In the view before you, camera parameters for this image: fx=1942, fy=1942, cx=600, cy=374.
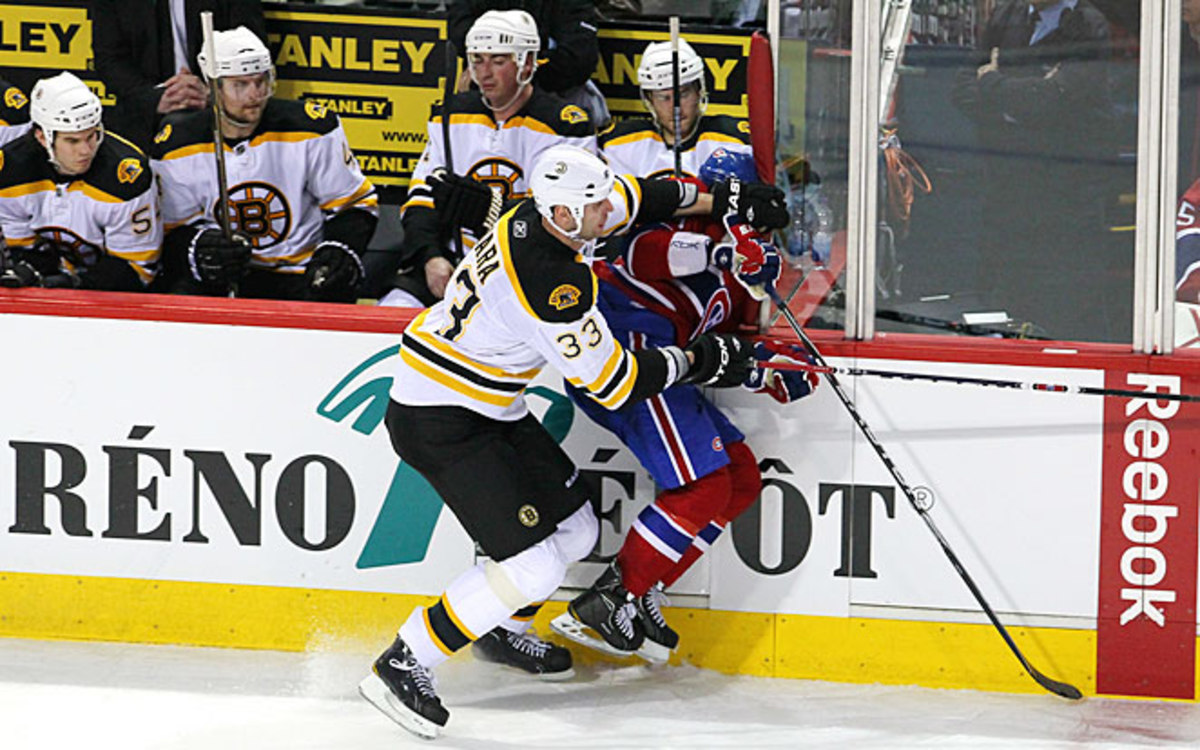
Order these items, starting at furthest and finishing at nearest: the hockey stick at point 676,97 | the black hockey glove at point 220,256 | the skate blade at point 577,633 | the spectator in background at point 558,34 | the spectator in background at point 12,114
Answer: the spectator in background at point 12,114 → the spectator in background at point 558,34 → the black hockey glove at point 220,256 → the hockey stick at point 676,97 → the skate blade at point 577,633

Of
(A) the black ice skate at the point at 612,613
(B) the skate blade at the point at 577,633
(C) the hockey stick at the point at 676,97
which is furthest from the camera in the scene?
(C) the hockey stick at the point at 676,97

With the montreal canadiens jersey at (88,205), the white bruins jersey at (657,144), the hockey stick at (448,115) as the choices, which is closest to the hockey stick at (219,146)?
the montreal canadiens jersey at (88,205)

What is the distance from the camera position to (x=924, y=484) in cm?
389

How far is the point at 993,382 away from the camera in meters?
3.81

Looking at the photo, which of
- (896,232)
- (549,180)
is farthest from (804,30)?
(549,180)

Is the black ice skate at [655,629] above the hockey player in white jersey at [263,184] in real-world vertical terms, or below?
below

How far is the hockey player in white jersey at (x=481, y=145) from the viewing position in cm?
446

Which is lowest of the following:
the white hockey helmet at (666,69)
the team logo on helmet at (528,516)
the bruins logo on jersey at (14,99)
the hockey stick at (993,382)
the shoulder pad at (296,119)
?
the team logo on helmet at (528,516)

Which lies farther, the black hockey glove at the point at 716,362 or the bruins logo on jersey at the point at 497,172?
the bruins logo on jersey at the point at 497,172

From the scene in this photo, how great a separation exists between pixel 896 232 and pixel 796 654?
0.88 meters

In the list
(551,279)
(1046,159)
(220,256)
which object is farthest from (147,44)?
(1046,159)

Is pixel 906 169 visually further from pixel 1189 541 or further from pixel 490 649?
pixel 490 649

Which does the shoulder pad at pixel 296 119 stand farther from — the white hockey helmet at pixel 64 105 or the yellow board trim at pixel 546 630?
the yellow board trim at pixel 546 630

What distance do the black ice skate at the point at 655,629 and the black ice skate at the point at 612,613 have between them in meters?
0.02
